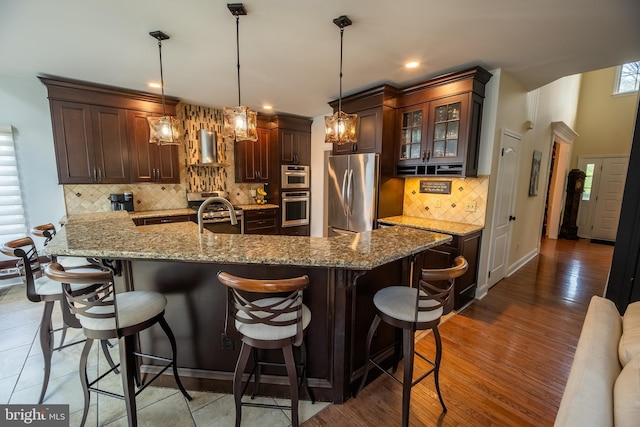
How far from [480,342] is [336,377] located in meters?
1.55

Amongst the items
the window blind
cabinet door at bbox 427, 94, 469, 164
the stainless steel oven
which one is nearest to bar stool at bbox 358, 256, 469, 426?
cabinet door at bbox 427, 94, 469, 164

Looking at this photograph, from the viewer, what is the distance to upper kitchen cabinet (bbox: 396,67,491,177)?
2.96 metres

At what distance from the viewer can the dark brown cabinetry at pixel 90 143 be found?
11.3 ft

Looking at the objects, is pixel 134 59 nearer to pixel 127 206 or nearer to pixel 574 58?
pixel 127 206

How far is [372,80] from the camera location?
329 centimetres

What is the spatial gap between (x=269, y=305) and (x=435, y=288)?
94cm

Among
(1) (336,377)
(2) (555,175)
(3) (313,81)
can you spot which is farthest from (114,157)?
(2) (555,175)

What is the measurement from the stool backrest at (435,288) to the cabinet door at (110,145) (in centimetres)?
416

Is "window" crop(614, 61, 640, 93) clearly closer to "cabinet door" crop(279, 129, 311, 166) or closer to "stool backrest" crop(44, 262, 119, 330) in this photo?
"cabinet door" crop(279, 129, 311, 166)

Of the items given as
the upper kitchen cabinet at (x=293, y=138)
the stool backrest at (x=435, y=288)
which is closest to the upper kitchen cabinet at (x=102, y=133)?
the upper kitchen cabinet at (x=293, y=138)

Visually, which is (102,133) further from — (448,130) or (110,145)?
(448,130)

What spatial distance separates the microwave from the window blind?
3.58 metres

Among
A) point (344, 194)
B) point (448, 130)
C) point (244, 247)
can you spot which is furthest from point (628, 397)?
point (344, 194)

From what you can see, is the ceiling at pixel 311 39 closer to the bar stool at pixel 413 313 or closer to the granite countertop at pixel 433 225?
the granite countertop at pixel 433 225
